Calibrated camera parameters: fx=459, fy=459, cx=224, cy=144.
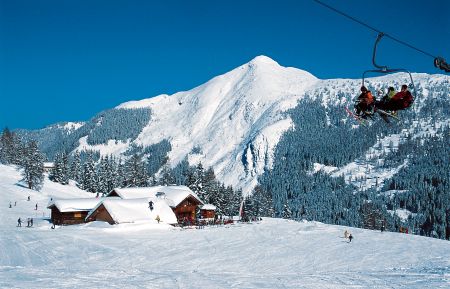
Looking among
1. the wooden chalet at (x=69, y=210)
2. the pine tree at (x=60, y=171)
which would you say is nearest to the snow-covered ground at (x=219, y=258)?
the wooden chalet at (x=69, y=210)

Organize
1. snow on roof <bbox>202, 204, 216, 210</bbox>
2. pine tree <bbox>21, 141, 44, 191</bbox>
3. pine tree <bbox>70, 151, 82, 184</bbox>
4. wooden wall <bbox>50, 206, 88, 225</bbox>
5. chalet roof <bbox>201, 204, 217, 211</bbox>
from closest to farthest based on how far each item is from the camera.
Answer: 1. wooden wall <bbox>50, 206, 88, 225</bbox>
2. chalet roof <bbox>201, 204, 217, 211</bbox>
3. snow on roof <bbox>202, 204, 216, 210</bbox>
4. pine tree <bbox>21, 141, 44, 191</bbox>
5. pine tree <bbox>70, 151, 82, 184</bbox>

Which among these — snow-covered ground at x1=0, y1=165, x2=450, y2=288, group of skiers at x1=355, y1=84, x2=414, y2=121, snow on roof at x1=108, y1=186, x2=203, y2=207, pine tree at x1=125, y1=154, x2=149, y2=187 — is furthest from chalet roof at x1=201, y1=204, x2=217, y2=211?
group of skiers at x1=355, y1=84, x2=414, y2=121

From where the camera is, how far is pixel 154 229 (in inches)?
1934

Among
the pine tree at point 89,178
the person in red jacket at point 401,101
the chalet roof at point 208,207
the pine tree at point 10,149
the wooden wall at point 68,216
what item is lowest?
the wooden wall at point 68,216

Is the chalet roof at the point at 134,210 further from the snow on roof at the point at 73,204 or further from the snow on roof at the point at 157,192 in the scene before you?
the snow on roof at the point at 73,204

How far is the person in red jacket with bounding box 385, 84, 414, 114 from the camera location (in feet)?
56.0

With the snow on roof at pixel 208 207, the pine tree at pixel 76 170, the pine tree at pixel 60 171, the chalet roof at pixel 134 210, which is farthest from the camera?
the pine tree at pixel 76 170

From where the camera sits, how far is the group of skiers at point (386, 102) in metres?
17.2

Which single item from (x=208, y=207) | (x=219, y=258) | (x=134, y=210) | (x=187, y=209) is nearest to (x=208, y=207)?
(x=208, y=207)

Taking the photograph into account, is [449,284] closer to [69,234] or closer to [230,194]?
[69,234]

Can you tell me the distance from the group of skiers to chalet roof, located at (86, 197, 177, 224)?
40414 millimetres

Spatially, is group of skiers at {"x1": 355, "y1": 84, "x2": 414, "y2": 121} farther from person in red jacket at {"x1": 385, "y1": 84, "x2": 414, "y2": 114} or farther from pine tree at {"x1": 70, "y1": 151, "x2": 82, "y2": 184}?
pine tree at {"x1": 70, "y1": 151, "x2": 82, "y2": 184}

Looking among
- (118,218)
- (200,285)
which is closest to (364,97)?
(200,285)

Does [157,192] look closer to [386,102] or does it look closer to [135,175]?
[135,175]
